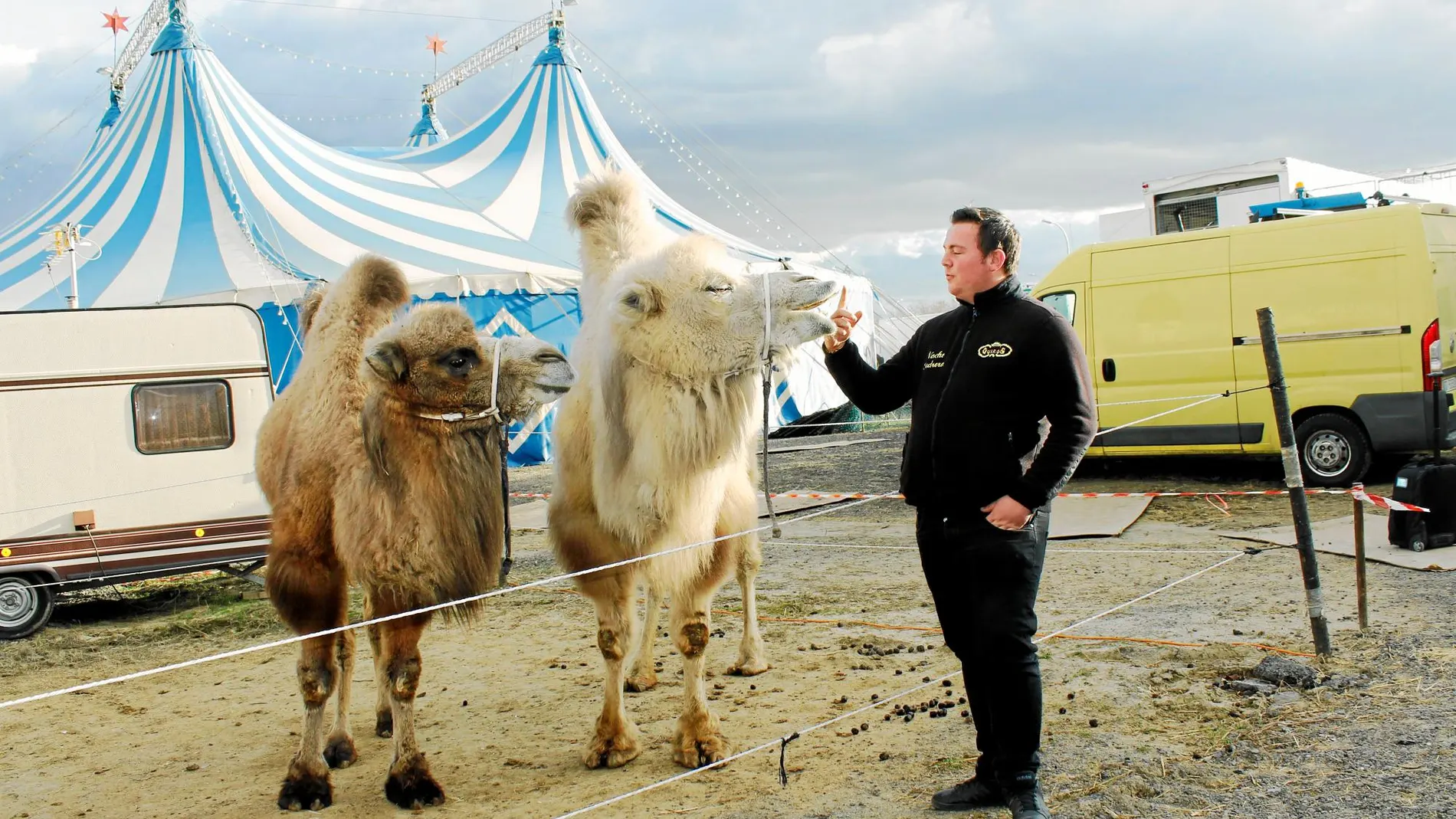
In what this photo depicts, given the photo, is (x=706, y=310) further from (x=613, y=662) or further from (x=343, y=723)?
(x=343, y=723)

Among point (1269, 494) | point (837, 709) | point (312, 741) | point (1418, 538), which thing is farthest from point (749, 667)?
point (1418, 538)

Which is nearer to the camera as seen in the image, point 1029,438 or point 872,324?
point 1029,438

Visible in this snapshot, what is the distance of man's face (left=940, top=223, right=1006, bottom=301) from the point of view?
3.58 meters

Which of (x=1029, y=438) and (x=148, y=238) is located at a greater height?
(x=148, y=238)

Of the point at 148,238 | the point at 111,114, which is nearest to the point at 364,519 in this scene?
the point at 148,238

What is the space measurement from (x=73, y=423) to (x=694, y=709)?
256 inches

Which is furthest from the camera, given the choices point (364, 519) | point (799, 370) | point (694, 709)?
point (799, 370)

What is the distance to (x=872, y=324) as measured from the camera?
2056 centimetres

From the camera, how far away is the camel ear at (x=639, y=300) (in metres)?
4.03

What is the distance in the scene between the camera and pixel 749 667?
570 cm

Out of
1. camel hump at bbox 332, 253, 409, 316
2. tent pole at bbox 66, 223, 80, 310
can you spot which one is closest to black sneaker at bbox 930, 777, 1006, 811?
camel hump at bbox 332, 253, 409, 316

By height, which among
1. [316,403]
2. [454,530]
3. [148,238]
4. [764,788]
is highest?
[148,238]

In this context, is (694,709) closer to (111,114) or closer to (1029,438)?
(1029,438)

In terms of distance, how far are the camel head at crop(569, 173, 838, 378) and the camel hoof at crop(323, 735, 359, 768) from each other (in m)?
2.14
